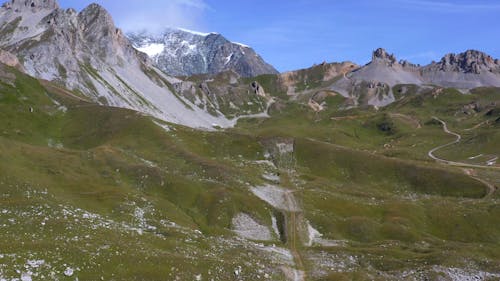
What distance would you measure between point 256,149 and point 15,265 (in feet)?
369

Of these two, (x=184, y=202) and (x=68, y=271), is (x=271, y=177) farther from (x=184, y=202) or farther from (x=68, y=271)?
(x=68, y=271)

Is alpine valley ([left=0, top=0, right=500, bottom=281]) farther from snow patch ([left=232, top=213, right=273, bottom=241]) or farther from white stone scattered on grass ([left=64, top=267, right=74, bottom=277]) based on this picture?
snow patch ([left=232, top=213, right=273, bottom=241])

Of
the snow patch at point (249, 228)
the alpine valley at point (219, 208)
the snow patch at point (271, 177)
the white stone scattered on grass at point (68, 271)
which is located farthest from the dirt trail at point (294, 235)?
the white stone scattered on grass at point (68, 271)

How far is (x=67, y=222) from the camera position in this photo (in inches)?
2176

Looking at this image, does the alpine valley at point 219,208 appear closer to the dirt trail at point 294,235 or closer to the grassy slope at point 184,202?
the grassy slope at point 184,202

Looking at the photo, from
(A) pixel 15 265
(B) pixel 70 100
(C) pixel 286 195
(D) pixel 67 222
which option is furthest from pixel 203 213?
(B) pixel 70 100

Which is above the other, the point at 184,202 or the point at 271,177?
the point at 271,177

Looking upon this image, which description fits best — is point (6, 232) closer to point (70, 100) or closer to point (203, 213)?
point (203, 213)

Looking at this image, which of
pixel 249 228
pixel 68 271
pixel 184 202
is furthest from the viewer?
pixel 184 202

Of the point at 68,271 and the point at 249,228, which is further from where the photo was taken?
the point at 249,228

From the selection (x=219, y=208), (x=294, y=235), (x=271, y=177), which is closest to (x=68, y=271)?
(x=219, y=208)

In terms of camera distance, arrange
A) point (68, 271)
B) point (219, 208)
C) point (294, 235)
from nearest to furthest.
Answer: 1. point (68, 271)
2. point (294, 235)
3. point (219, 208)

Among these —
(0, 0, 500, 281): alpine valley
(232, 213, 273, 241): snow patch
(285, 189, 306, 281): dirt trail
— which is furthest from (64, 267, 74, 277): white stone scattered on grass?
(232, 213, 273, 241): snow patch

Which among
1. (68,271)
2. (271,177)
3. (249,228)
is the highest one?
(271,177)
